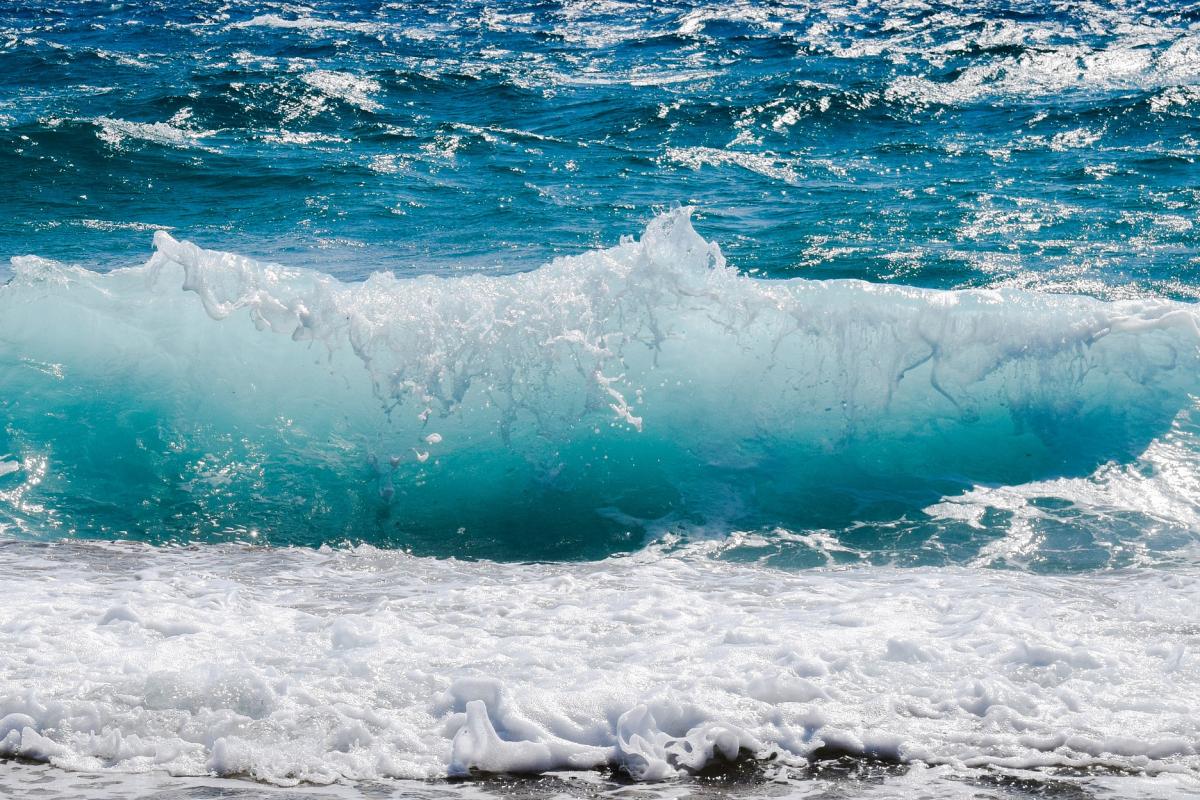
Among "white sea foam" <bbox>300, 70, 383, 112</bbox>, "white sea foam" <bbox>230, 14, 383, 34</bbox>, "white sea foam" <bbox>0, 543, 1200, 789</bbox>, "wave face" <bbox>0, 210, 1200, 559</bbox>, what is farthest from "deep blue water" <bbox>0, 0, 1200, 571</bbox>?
"white sea foam" <bbox>230, 14, 383, 34</bbox>

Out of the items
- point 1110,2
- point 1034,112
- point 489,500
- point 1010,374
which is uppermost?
point 1110,2

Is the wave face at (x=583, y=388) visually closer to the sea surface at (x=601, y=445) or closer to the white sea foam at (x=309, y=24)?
the sea surface at (x=601, y=445)

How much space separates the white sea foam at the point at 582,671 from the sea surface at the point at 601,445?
0.7 inches

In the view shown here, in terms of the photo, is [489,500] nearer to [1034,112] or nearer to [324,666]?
[324,666]

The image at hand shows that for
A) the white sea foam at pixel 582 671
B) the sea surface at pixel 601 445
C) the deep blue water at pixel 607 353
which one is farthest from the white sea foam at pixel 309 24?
the white sea foam at pixel 582 671

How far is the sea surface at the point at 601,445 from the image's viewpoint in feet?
11.1

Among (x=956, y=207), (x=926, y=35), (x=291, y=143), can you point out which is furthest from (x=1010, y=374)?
(x=926, y=35)

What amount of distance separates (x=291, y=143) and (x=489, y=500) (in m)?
8.14

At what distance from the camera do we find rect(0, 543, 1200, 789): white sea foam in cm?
329

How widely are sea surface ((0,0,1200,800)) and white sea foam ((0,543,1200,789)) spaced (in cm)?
2

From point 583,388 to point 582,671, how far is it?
2.93 meters

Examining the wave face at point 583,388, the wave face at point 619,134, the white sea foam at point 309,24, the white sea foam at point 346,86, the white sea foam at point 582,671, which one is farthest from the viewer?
the white sea foam at point 309,24

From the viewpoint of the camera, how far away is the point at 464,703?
11.6 feet

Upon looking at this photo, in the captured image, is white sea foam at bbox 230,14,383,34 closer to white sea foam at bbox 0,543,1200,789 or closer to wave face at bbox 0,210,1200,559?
wave face at bbox 0,210,1200,559
